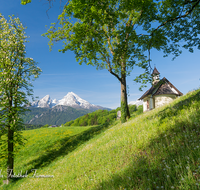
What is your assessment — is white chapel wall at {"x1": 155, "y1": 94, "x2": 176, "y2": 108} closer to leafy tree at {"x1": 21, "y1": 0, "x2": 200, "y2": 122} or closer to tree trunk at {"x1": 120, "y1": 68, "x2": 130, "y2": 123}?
tree trunk at {"x1": 120, "y1": 68, "x2": 130, "y2": 123}

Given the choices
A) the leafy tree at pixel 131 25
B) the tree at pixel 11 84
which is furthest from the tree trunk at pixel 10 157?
the leafy tree at pixel 131 25

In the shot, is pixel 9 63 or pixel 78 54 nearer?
pixel 9 63

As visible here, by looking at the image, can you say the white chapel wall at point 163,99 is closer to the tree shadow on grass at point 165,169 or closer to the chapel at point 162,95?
the chapel at point 162,95

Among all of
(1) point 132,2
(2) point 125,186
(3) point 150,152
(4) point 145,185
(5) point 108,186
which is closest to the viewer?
(4) point 145,185

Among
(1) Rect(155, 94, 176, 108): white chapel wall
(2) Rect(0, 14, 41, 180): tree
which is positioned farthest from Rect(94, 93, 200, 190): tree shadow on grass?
(1) Rect(155, 94, 176, 108): white chapel wall

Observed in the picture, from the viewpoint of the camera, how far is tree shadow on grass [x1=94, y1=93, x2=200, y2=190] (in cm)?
296

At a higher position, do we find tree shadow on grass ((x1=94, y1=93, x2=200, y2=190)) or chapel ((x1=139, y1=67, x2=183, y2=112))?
chapel ((x1=139, y1=67, x2=183, y2=112))

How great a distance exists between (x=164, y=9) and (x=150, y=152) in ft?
33.6

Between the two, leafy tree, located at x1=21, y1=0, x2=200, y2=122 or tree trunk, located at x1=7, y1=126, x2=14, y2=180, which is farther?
tree trunk, located at x1=7, y1=126, x2=14, y2=180

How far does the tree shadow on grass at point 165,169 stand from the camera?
2957 millimetres

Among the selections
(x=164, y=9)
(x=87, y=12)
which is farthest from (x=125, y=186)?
(x=164, y=9)

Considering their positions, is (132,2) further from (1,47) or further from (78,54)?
(1,47)

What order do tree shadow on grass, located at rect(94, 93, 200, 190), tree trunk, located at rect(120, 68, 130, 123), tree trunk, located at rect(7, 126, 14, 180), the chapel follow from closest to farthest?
tree shadow on grass, located at rect(94, 93, 200, 190), tree trunk, located at rect(7, 126, 14, 180), tree trunk, located at rect(120, 68, 130, 123), the chapel

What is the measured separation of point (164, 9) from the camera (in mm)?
9234
